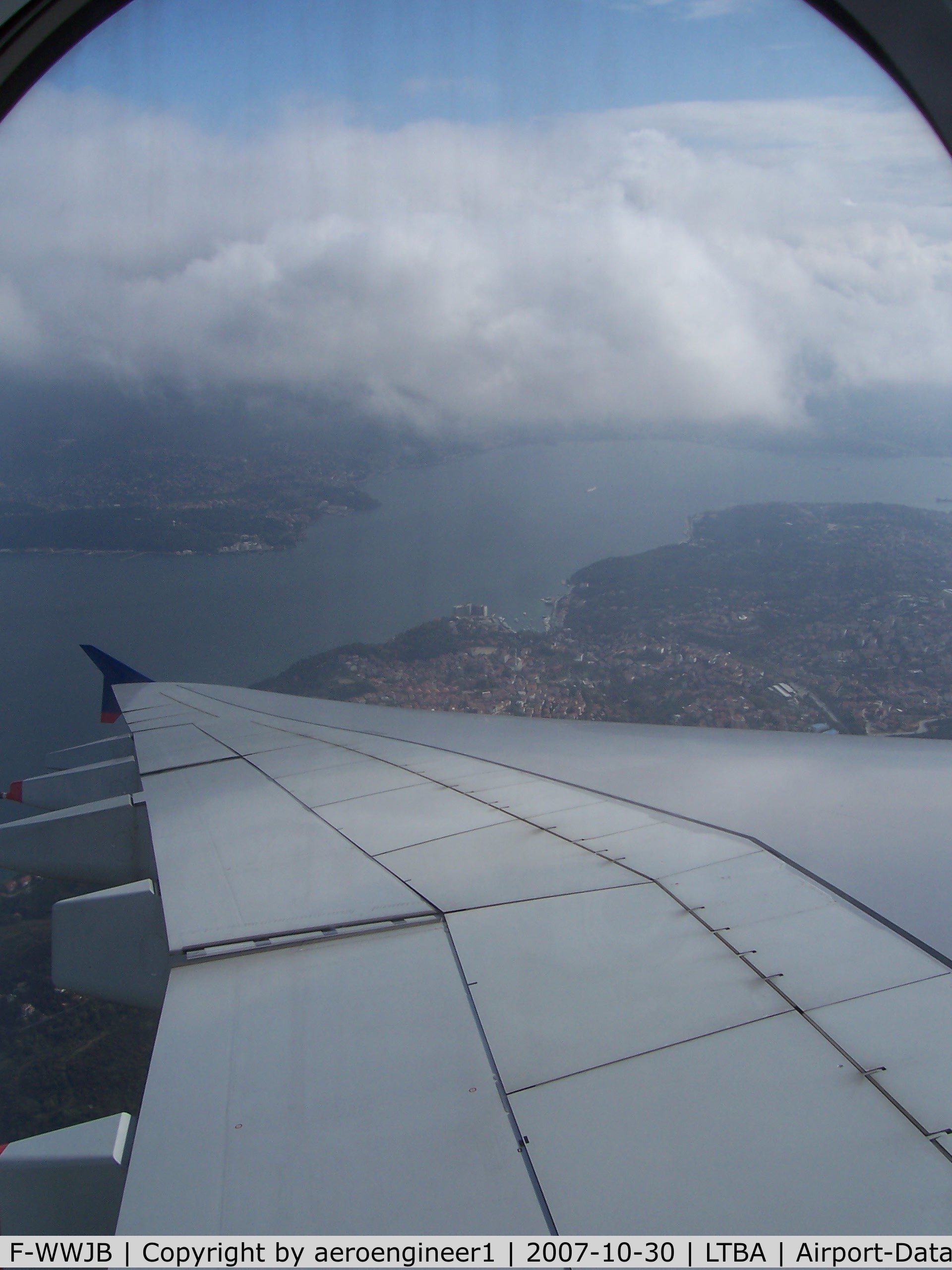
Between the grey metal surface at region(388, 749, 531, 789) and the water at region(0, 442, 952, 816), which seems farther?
the water at region(0, 442, 952, 816)

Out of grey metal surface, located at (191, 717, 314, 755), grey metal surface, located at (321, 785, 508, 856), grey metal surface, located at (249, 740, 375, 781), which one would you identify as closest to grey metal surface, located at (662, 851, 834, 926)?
grey metal surface, located at (321, 785, 508, 856)

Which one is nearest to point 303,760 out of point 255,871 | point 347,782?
point 347,782

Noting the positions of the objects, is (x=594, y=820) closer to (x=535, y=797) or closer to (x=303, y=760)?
(x=535, y=797)

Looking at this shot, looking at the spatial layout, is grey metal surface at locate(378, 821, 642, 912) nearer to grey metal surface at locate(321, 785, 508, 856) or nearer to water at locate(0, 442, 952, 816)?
grey metal surface at locate(321, 785, 508, 856)

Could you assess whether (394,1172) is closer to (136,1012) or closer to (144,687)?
(136,1012)
